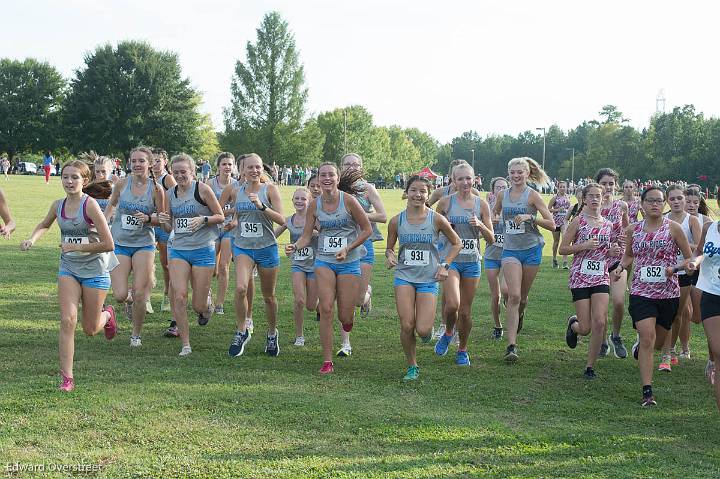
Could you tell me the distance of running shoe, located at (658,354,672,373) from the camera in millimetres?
8875

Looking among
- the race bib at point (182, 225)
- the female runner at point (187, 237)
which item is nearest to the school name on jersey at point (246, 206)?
the female runner at point (187, 237)

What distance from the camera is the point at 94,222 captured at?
7.43 meters

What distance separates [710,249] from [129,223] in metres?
6.03

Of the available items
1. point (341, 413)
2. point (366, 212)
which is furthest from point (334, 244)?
point (341, 413)

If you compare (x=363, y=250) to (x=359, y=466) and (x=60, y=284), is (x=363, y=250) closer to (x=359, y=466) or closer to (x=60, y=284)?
(x=60, y=284)

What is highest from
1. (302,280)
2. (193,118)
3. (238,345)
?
(193,118)

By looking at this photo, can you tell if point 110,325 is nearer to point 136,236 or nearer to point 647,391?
point 136,236

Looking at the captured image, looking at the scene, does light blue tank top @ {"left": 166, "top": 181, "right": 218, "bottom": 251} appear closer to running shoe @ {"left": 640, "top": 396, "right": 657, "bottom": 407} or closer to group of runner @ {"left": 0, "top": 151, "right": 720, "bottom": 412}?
group of runner @ {"left": 0, "top": 151, "right": 720, "bottom": 412}

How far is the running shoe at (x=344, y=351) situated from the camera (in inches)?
364

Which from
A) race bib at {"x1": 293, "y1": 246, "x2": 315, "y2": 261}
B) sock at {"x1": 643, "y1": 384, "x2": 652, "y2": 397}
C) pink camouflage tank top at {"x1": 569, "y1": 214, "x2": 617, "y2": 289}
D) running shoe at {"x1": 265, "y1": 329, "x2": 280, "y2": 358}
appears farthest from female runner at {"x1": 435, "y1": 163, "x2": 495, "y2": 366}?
sock at {"x1": 643, "y1": 384, "x2": 652, "y2": 397}

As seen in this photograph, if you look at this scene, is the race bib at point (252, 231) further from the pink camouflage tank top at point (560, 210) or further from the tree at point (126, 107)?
the tree at point (126, 107)

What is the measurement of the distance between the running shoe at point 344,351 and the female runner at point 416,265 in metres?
1.19

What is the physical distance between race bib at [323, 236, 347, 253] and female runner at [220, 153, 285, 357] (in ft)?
2.99

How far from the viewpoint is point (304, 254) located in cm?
945
